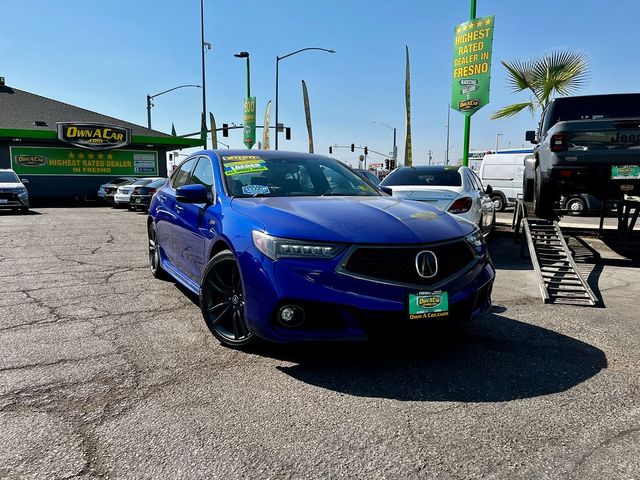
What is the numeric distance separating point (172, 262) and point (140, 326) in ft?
3.79

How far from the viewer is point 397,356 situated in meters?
3.42

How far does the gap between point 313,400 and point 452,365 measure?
1.05m

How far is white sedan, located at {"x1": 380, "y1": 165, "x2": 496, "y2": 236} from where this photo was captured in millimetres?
7047

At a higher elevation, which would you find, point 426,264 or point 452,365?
point 426,264

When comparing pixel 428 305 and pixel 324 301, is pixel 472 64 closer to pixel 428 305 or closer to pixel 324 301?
pixel 428 305

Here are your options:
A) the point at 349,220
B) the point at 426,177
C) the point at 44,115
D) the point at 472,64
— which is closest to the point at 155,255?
the point at 349,220

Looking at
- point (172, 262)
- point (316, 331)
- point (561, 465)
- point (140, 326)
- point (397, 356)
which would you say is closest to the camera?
point (561, 465)

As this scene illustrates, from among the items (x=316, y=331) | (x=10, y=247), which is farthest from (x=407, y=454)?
(x=10, y=247)

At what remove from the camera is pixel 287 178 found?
437 centimetres

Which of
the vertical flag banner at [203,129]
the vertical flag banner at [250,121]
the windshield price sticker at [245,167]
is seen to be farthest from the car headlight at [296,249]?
the vertical flag banner at [203,129]

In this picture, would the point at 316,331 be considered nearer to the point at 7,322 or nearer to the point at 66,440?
the point at 66,440

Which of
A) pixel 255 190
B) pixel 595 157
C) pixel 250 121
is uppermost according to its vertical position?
pixel 250 121

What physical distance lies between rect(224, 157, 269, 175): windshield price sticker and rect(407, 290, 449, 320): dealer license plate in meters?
2.00

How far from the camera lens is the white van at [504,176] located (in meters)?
19.3
